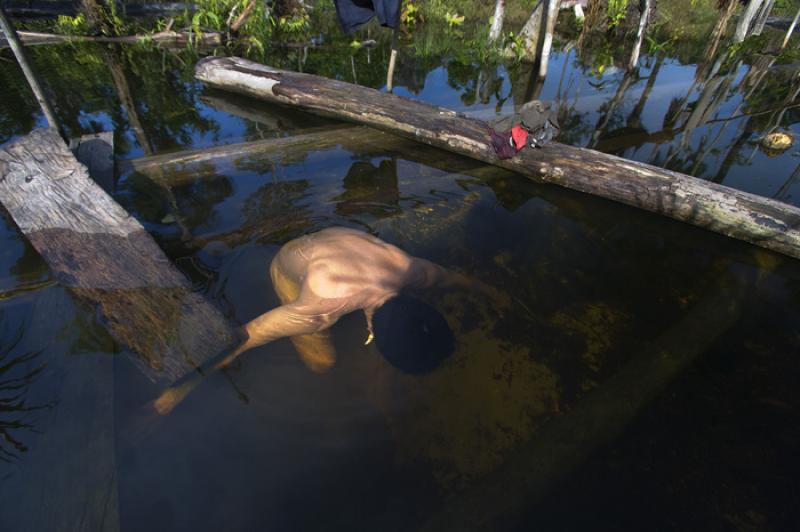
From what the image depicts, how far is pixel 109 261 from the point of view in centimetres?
266

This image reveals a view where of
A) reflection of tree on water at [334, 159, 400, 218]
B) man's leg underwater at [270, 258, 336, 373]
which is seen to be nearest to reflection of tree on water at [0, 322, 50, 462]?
man's leg underwater at [270, 258, 336, 373]

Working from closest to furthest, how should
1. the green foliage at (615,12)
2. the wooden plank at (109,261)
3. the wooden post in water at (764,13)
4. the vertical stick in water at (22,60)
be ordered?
the wooden plank at (109,261)
the vertical stick in water at (22,60)
the wooden post in water at (764,13)
the green foliage at (615,12)

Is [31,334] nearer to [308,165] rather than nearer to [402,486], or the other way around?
[402,486]

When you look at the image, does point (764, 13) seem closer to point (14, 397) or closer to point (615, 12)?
point (615, 12)

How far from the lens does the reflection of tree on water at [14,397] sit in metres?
1.95

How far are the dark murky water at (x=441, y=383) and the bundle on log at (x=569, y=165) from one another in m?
0.22

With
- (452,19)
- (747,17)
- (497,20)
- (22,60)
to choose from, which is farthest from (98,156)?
(747,17)

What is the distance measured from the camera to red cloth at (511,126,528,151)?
13.7 feet

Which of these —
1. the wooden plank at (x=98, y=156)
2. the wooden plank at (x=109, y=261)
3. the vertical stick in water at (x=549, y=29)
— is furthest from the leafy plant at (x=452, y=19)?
the wooden plank at (x=109, y=261)

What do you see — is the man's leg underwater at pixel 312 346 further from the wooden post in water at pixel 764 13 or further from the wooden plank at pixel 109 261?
the wooden post in water at pixel 764 13

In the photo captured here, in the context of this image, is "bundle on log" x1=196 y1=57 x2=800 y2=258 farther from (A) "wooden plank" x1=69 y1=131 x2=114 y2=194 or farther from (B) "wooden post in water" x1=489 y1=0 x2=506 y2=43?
(B) "wooden post in water" x1=489 y1=0 x2=506 y2=43

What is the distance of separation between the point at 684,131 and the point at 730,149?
68cm

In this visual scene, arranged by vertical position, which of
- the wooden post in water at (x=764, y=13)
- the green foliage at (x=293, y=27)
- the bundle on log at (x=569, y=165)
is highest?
the wooden post in water at (x=764, y=13)

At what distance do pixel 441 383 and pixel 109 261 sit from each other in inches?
98.0
